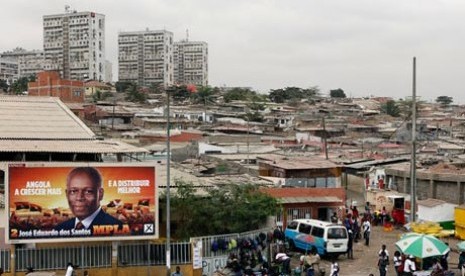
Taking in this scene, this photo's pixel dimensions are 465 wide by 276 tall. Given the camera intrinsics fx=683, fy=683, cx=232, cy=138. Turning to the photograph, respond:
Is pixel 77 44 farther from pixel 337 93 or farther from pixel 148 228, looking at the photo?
pixel 148 228

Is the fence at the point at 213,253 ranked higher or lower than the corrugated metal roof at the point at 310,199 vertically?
lower

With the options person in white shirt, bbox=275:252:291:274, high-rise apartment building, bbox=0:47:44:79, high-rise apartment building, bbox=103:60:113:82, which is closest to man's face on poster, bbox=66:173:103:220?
person in white shirt, bbox=275:252:291:274

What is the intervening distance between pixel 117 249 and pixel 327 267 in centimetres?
658

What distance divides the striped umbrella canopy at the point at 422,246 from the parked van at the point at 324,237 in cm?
327

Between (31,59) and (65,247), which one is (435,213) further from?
(31,59)

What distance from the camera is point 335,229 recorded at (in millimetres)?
22062

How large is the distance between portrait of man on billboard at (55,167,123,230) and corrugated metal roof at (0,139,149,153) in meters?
3.83

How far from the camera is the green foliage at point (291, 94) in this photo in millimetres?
142125

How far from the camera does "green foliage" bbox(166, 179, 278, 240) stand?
20703 mm

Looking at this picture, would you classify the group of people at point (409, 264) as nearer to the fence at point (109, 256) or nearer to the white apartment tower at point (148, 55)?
the fence at point (109, 256)

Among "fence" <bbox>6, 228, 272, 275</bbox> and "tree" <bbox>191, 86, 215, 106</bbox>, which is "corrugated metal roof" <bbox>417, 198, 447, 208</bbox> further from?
"tree" <bbox>191, 86, 215, 106</bbox>

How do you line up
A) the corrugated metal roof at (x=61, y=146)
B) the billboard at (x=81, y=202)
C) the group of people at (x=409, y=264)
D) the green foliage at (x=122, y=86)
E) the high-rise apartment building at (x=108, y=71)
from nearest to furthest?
the billboard at (x=81, y=202) → the group of people at (x=409, y=264) → the corrugated metal roof at (x=61, y=146) → the green foliage at (x=122, y=86) → the high-rise apartment building at (x=108, y=71)

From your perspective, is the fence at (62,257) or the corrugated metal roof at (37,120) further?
the corrugated metal roof at (37,120)

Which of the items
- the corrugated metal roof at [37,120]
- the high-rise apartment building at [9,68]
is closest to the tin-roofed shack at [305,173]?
the corrugated metal roof at [37,120]
